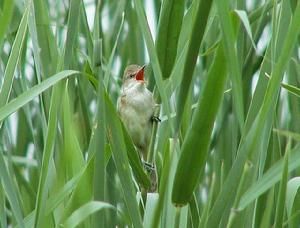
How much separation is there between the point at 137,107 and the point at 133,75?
12 centimetres

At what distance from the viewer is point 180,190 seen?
4.03 feet

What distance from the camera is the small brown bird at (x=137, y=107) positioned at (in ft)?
7.55

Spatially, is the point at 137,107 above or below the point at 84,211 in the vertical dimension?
below

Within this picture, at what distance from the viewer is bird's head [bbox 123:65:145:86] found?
2381 mm

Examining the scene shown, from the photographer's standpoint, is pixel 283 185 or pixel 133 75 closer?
pixel 283 185

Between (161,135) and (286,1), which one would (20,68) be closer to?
(161,135)

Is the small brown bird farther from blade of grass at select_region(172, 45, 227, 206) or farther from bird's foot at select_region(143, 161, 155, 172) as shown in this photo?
blade of grass at select_region(172, 45, 227, 206)

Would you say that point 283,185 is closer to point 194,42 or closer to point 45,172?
point 194,42

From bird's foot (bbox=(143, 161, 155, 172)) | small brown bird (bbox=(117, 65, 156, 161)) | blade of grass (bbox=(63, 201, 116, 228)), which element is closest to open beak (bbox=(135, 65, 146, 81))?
small brown bird (bbox=(117, 65, 156, 161))

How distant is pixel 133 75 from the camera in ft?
8.08

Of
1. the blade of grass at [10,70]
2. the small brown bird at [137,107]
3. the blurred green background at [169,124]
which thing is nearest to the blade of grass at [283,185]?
the blurred green background at [169,124]

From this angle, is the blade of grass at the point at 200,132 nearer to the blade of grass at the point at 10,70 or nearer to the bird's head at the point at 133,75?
the blade of grass at the point at 10,70

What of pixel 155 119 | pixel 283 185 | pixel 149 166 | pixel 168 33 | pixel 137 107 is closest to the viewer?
pixel 283 185

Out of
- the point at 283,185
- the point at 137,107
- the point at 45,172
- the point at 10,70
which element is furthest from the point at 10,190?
the point at 137,107
